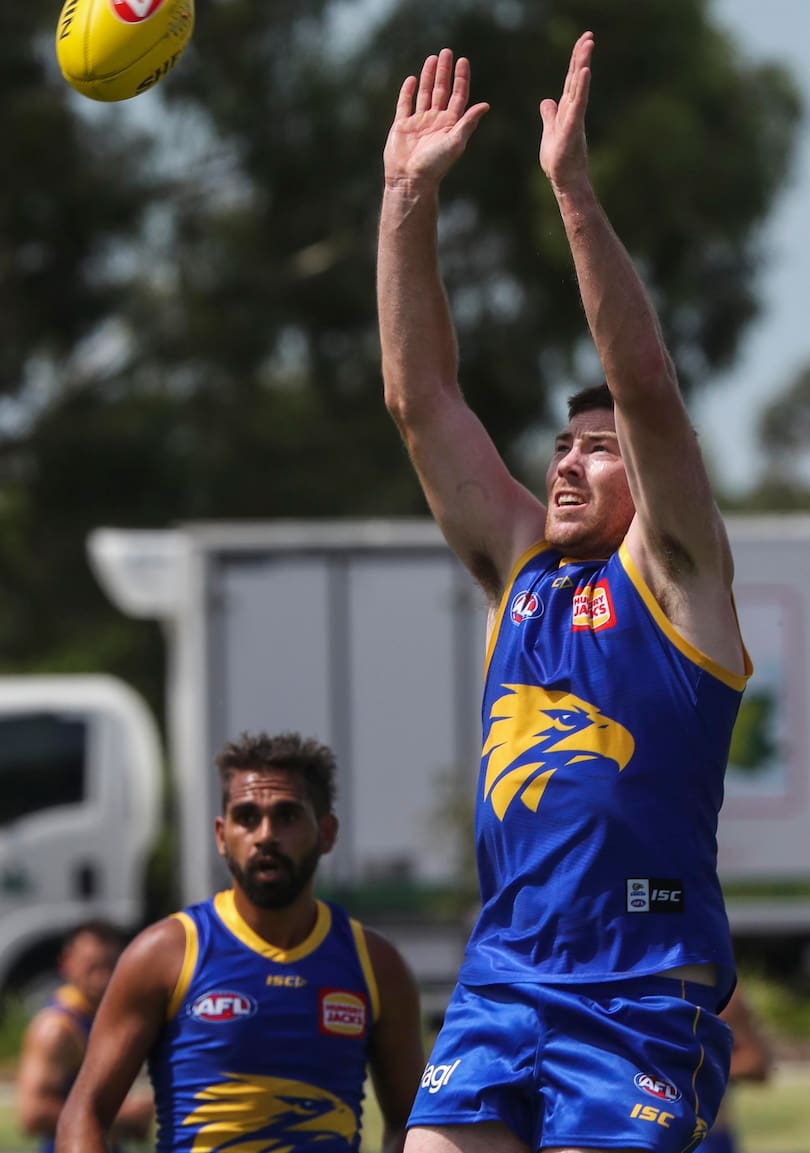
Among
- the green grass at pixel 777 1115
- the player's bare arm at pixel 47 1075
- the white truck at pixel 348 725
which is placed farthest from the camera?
the white truck at pixel 348 725

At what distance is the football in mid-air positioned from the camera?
491 cm

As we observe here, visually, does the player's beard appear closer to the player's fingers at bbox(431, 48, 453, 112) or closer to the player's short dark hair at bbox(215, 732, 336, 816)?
the player's short dark hair at bbox(215, 732, 336, 816)

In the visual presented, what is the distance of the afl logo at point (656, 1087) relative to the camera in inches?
137

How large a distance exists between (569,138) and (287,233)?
20147 mm

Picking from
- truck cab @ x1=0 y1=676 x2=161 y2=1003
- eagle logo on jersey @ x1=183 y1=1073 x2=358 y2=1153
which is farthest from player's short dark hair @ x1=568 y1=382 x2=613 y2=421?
truck cab @ x1=0 y1=676 x2=161 y2=1003

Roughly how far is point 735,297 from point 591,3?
14.3 ft

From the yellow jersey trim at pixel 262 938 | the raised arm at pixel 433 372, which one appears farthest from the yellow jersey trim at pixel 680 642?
the yellow jersey trim at pixel 262 938

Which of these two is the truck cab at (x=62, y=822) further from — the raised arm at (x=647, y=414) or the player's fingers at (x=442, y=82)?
the raised arm at (x=647, y=414)

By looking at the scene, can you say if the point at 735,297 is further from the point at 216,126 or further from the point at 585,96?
the point at 585,96

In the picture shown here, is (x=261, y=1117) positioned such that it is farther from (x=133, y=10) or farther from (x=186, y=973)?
(x=133, y=10)

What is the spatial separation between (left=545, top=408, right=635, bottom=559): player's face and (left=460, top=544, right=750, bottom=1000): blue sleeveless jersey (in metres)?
0.13

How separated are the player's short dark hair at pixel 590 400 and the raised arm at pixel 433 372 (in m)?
0.22

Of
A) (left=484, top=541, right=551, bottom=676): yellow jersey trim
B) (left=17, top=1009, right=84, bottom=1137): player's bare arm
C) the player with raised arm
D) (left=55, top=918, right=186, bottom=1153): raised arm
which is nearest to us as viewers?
the player with raised arm

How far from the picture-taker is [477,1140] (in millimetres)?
3514
